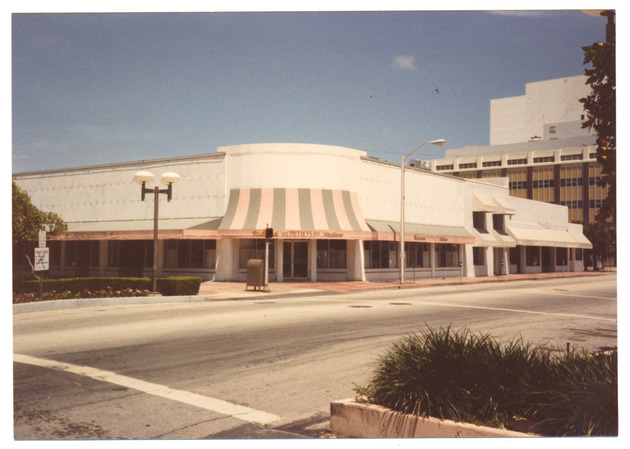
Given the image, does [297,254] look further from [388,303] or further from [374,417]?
[374,417]

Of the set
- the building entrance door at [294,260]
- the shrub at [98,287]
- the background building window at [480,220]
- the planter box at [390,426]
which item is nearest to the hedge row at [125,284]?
the shrub at [98,287]

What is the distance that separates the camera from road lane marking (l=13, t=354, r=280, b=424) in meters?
6.69

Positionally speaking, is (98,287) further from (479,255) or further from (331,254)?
(479,255)

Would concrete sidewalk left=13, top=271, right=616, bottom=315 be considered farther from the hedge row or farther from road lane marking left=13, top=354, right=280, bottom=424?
road lane marking left=13, top=354, right=280, bottom=424

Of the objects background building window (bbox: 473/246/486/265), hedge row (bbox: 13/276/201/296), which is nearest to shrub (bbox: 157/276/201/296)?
hedge row (bbox: 13/276/201/296)

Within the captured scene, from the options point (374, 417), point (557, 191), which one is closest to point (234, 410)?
point (374, 417)

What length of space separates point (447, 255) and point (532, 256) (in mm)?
15271

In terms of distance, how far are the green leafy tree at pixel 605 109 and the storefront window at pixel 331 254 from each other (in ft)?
83.4

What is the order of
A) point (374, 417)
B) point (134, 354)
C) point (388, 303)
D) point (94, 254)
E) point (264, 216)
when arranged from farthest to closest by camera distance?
point (94, 254)
point (264, 216)
point (388, 303)
point (134, 354)
point (374, 417)

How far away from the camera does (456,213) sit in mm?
41781

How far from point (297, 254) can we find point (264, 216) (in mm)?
3068

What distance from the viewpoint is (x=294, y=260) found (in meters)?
32.1


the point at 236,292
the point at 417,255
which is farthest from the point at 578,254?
the point at 236,292

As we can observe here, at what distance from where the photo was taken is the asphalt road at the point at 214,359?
641 centimetres
